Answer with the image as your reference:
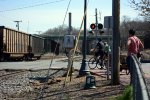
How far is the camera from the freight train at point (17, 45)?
43.8 m

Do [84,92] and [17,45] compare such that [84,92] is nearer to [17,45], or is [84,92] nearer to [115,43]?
[115,43]

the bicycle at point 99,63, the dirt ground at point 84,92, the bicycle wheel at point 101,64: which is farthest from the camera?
the bicycle at point 99,63

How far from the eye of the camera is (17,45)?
48.1m

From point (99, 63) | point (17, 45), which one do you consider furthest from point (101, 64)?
point (17, 45)

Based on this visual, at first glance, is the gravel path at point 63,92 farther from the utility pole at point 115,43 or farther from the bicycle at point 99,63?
the bicycle at point 99,63

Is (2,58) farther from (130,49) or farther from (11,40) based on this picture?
(130,49)

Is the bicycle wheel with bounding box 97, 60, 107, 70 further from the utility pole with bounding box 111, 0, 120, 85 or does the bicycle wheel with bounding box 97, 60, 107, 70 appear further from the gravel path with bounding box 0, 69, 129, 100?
the utility pole with bounding box 111, 0, 120, 85

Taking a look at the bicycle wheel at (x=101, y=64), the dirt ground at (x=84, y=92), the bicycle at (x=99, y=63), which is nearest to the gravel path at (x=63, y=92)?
the dirt ground at (x=84, y=92)

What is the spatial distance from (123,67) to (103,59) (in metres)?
5.04

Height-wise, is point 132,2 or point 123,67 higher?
point 132,2

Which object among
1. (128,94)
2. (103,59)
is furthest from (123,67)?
(128,94)

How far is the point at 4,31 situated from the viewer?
1718 inches

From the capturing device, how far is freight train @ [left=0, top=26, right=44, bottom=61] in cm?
4381

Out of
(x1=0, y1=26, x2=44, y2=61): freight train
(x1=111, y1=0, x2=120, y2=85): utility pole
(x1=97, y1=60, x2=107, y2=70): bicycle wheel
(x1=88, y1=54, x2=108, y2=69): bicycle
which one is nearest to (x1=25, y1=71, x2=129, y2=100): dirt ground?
(x1=111, y1=0, x2=120, y2=85): utility pole
